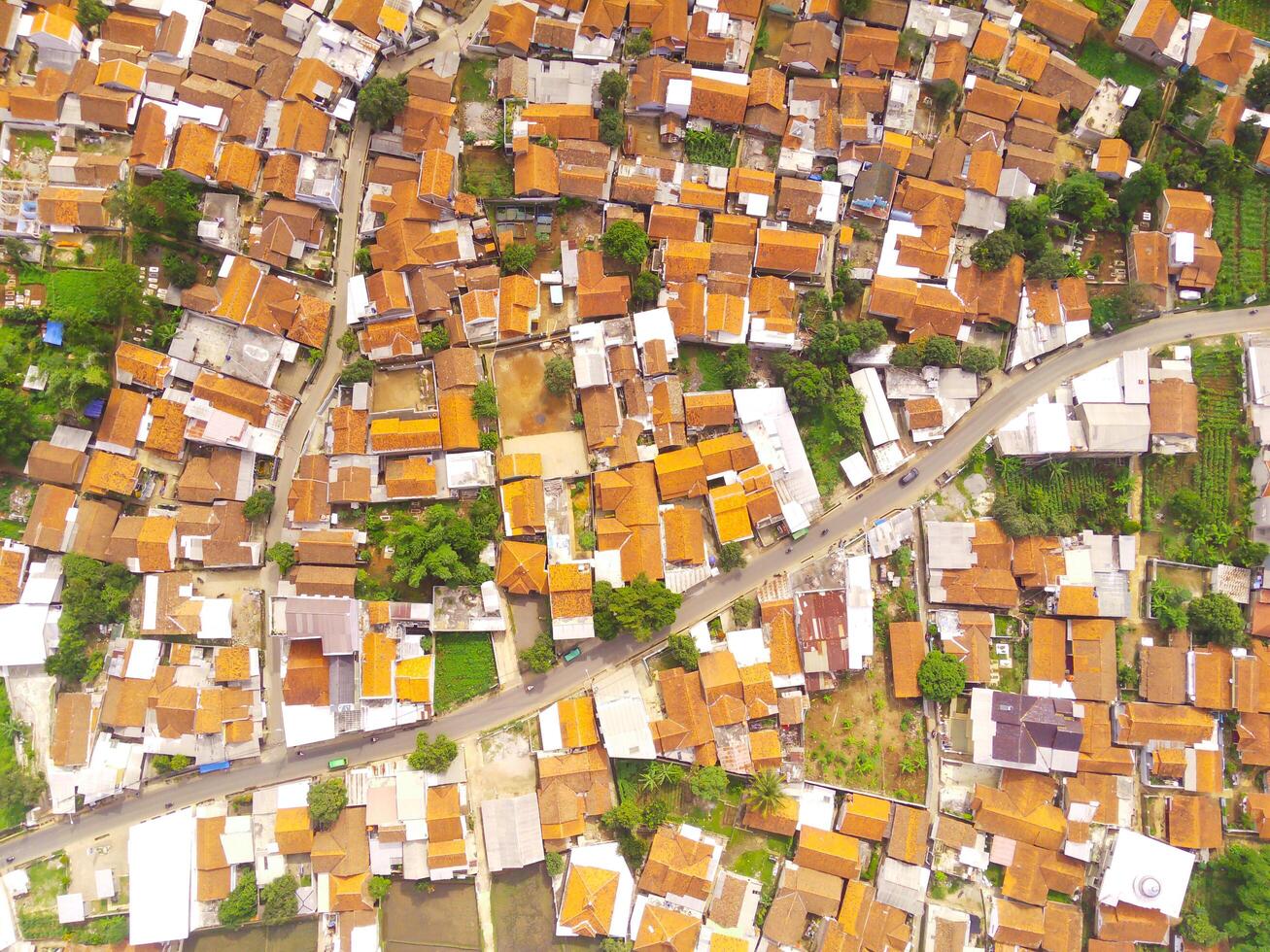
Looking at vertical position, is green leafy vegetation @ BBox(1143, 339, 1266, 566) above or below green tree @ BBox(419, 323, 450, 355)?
below

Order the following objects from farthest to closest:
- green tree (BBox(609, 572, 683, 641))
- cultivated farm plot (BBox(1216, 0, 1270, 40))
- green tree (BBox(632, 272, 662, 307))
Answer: cultivated farm plot (BBox(1216, 0, 1270, 40)) < green tree (BBox(632, 272, 662, 307)) < green tree (BBox(609, 572, 683, 641))

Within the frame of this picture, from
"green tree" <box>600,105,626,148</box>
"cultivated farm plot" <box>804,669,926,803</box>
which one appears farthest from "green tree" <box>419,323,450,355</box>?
"cultivated farm plot" <box>804,669,926,803</box>

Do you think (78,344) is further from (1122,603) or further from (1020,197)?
(1122,603)

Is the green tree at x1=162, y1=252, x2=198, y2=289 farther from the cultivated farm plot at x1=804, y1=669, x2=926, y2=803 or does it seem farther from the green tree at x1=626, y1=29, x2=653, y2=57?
the cultivated farm plot at x1=804, y1=669, x2=926, y2=803

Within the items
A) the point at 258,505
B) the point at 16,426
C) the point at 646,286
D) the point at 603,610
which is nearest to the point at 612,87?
the point at 646,286

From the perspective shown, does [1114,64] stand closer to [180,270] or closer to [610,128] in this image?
[610,128]

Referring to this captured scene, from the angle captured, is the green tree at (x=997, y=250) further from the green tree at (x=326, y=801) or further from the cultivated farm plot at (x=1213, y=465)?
the green tree at (x=326, y=801)
